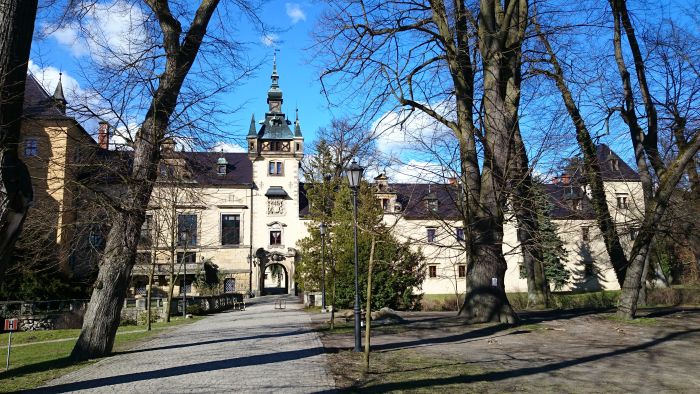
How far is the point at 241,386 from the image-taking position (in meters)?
7.80

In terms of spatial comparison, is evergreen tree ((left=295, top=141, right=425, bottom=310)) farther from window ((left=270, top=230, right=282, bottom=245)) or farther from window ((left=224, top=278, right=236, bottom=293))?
window ((left=224, top=278, right=236, bottom=293))

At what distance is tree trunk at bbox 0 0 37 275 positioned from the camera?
17.2 ft

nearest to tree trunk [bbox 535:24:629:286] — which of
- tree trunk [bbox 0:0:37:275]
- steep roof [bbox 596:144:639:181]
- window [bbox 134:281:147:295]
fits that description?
steep roof [bbox 596:144:639:181]

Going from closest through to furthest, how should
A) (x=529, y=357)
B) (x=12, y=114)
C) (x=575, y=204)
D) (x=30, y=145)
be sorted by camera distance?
(x=12, y=114) < (x=30, y=145) < (x=529, y=357) < (x=575, y=204)

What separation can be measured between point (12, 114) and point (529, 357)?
360 inches

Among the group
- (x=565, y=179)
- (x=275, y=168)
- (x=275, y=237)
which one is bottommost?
(x=565, y=179)

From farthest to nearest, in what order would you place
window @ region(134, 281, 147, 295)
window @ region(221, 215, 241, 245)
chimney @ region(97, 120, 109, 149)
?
window @ region(221, 215, 241, 245) < window @ region(134, 281, 147, 295) < chimney @ region(97, 120, 109, 149)

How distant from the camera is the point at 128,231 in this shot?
36.5 ft

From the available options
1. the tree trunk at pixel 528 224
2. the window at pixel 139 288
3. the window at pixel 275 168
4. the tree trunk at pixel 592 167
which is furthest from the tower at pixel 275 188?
the tree trunk at pixel 592 167

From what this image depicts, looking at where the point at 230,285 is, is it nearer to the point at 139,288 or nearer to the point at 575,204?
the point at 139,288

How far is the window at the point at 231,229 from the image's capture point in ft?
160

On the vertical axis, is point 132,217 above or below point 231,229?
below

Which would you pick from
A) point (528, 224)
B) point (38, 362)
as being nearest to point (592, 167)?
point (528, 224)

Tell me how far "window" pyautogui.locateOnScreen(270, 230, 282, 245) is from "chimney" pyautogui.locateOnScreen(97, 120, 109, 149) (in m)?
39.4
